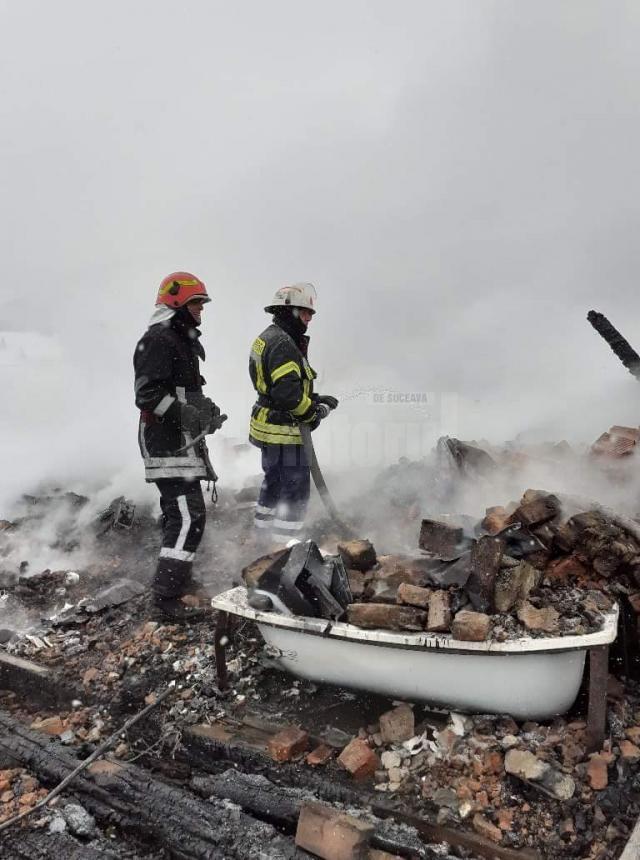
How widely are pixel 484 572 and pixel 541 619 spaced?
1.00 ft

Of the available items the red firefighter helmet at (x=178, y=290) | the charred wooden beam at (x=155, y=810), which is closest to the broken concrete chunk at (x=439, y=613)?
the charred wooden beam at (x=155, y=810)

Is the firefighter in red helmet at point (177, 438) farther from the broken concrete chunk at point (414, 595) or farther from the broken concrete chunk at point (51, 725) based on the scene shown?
the broken concrete chunk at point (414, 595)

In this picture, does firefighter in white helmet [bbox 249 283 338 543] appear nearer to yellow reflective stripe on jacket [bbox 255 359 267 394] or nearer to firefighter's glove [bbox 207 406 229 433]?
yellow reflective stripe on jacket [bbox 255 359 267 394]

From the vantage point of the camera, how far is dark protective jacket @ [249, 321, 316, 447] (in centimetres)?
405

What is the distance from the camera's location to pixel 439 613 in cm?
247

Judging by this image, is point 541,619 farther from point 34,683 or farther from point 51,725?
point 34,683

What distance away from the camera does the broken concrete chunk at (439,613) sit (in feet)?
8.02

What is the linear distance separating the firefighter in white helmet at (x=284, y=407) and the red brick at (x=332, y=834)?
2.37 metres

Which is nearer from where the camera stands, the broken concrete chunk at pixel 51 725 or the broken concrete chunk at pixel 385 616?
the broken concrete chunk at pixel 385 616

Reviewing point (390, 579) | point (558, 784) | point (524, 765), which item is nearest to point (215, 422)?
point (390, 579)

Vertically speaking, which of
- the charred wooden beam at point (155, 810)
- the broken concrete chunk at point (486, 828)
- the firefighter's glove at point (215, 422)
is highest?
the firefighter's glove at point (215, 422)

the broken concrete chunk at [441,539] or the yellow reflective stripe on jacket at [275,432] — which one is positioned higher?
the yellow reflective stripe on jacket at [275,432]

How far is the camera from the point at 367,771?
2.43 m

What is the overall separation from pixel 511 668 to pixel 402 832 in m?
0.78
